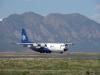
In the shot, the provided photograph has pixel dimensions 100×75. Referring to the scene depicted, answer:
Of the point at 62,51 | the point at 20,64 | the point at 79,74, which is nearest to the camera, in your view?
the point at 79,74

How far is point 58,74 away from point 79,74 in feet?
9.98

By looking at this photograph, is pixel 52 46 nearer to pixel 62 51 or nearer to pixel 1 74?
pixel 62 51

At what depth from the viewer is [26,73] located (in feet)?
193

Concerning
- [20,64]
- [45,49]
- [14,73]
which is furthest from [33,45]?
[14,73]

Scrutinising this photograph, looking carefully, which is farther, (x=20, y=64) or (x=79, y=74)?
(x=20, y=64)

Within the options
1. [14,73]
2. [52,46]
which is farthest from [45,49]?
[14,73]

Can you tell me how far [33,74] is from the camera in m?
58.0

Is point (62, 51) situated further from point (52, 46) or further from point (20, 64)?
point (20, 64)

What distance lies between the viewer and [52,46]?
18438cm

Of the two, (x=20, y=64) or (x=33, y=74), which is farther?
(x=20, y=64)

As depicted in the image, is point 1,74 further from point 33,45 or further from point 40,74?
point 33,45

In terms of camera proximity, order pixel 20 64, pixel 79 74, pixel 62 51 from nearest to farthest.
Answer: pixel 79 74
pixel 20 64
pixel 62 51

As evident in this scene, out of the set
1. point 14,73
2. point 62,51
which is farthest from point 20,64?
point 62,51

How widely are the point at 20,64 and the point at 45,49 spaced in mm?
102517
